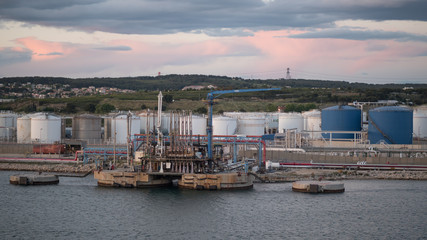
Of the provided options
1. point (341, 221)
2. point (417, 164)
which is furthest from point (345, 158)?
point (341, 221)

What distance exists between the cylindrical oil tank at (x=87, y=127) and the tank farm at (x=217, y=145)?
14cm

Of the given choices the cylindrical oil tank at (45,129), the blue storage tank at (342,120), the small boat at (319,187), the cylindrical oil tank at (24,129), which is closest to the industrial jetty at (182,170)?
the small boat at (319,187)

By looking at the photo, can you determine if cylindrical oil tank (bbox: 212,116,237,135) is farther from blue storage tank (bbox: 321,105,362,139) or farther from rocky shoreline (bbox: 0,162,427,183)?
rocky shoreline (bbox: 0,162,427,183)

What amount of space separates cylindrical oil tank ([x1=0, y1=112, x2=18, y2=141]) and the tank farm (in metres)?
0.15

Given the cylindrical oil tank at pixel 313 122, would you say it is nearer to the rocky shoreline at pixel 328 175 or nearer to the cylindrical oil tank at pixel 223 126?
the cylindrical oil tank at pixel 223 126

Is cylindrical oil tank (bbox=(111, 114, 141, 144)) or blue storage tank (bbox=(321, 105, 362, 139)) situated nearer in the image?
blue storage tank (bbox=(321, 105, 362, 139))

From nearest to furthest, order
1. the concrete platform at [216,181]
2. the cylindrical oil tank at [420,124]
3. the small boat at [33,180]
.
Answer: the concrete platform at [216,181] → the small boat at [33,180] → the cylindrical oil tank at [420,124]

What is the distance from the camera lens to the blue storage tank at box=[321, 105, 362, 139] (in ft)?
280

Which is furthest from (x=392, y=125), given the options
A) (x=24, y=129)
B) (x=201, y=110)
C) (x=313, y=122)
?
(x=201, y=110)

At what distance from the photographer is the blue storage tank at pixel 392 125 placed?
265 ft

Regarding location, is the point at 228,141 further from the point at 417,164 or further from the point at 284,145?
the point at 417,164

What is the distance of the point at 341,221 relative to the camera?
4597 centimetres

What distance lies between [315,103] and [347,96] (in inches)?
331

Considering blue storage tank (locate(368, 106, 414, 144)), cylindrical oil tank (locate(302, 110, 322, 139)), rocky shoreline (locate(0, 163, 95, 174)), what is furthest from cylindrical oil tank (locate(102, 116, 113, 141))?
blue storage tank (locate(368, 106, 414, 144))
